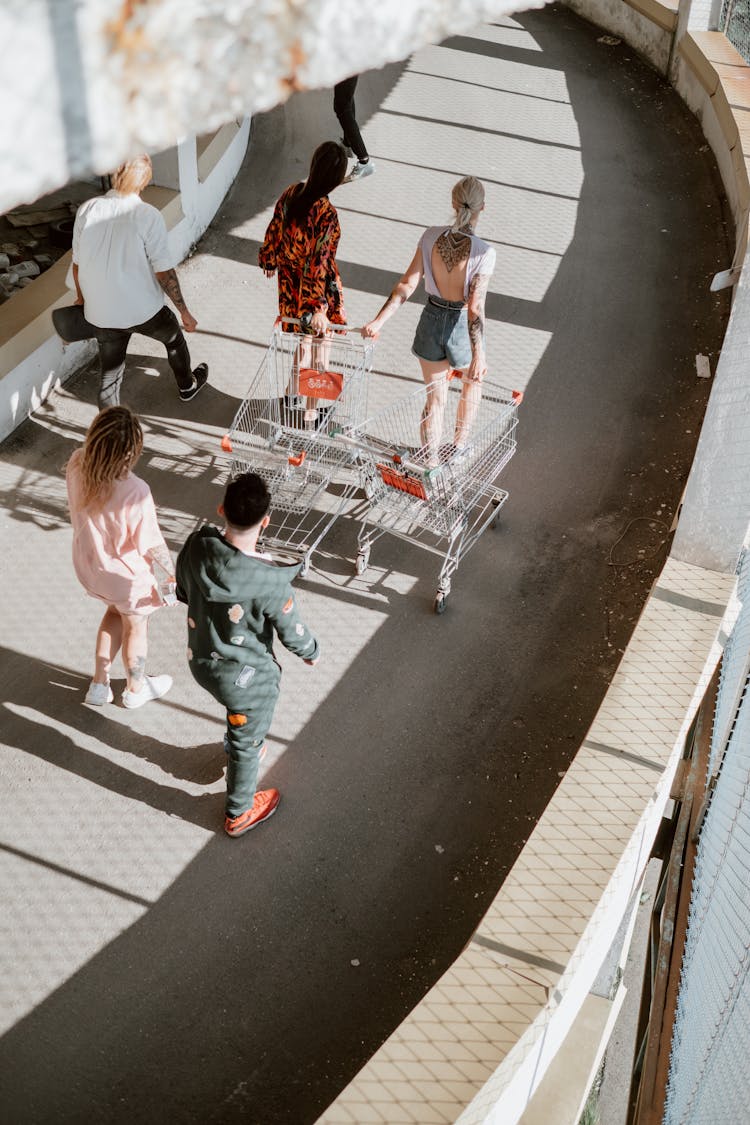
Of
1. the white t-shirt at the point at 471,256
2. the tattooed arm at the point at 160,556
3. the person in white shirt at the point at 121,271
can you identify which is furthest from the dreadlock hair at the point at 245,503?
the white t-shirt at the point at 471,256

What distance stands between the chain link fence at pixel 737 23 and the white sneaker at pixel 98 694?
9366 mm

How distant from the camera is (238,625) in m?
4.12

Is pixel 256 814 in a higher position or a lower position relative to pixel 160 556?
lower

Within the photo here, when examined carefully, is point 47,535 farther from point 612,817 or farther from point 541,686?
point 612,817

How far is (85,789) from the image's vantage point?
511 centimetres

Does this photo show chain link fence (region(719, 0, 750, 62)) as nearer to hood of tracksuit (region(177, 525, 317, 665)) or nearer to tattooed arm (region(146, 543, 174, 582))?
tattooed arm (region(146, 543, 174, 582))

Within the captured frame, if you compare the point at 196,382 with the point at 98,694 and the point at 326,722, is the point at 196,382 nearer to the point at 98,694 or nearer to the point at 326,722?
the point at 98,694

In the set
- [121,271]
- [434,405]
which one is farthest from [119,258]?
[434,405]

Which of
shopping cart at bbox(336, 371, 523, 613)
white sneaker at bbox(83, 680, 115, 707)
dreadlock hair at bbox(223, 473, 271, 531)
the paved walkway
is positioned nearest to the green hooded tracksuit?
dreadlock hair at bbox(223, 473, 271, 531)

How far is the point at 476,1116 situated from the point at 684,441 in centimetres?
A: 516

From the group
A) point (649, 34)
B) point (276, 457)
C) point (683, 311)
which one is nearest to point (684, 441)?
point (683, 311)

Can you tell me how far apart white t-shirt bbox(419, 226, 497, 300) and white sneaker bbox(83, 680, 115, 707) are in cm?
280

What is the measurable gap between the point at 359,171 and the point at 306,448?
458cm

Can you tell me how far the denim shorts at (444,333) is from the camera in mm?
5961
